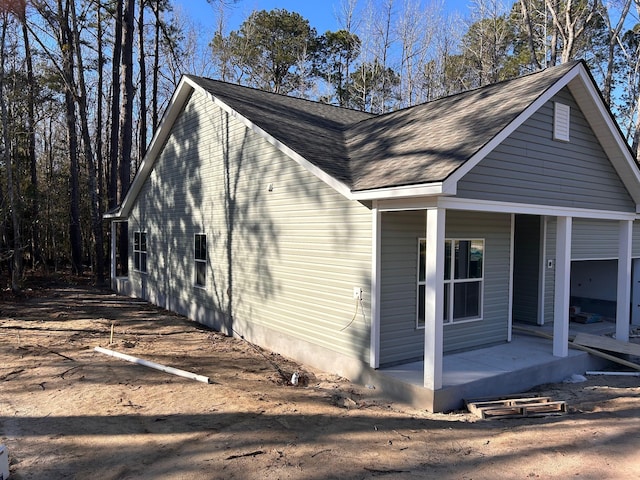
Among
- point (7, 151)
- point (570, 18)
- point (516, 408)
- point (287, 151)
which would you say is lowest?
point (516, 408)

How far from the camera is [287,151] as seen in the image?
8109mm

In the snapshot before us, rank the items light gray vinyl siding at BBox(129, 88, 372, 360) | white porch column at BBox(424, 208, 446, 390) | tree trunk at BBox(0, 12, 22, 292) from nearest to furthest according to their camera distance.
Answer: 1. white porch column at BBox(424, 208, 446, 390)
2. light gray vinyl siding at BBox(129, 88, 372, 360)
3. tree trunk at BBox(0, 12, 22, 292)

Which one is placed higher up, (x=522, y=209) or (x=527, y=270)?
(x=522, y=209)

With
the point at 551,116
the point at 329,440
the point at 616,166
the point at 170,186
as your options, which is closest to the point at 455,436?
the point at 329,440

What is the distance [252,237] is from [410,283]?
375cm

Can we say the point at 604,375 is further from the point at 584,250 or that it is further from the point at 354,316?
the point at 354,316

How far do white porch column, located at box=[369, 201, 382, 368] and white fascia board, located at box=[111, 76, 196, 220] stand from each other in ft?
23.0

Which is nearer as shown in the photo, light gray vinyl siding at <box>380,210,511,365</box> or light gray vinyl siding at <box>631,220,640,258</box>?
light gray vinyl siding at <box>380,210,511,365</box>

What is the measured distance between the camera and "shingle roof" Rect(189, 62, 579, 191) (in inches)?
245

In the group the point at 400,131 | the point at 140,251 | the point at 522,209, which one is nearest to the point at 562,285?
the point at 522,209

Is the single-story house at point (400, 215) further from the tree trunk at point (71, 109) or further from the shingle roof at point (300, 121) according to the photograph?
the tree trunk at point (71, 109)

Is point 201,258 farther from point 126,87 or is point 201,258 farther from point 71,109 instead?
point 71,109

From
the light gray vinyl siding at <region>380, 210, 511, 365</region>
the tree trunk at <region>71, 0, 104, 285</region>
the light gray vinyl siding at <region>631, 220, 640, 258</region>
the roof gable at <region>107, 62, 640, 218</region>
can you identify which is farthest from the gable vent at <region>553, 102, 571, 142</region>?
the tree trunk at <region>71, 0, 104, 285</region>

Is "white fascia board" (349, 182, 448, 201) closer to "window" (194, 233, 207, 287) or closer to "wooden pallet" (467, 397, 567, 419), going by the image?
"wooden pallet" (467, 397, 567, 419)
